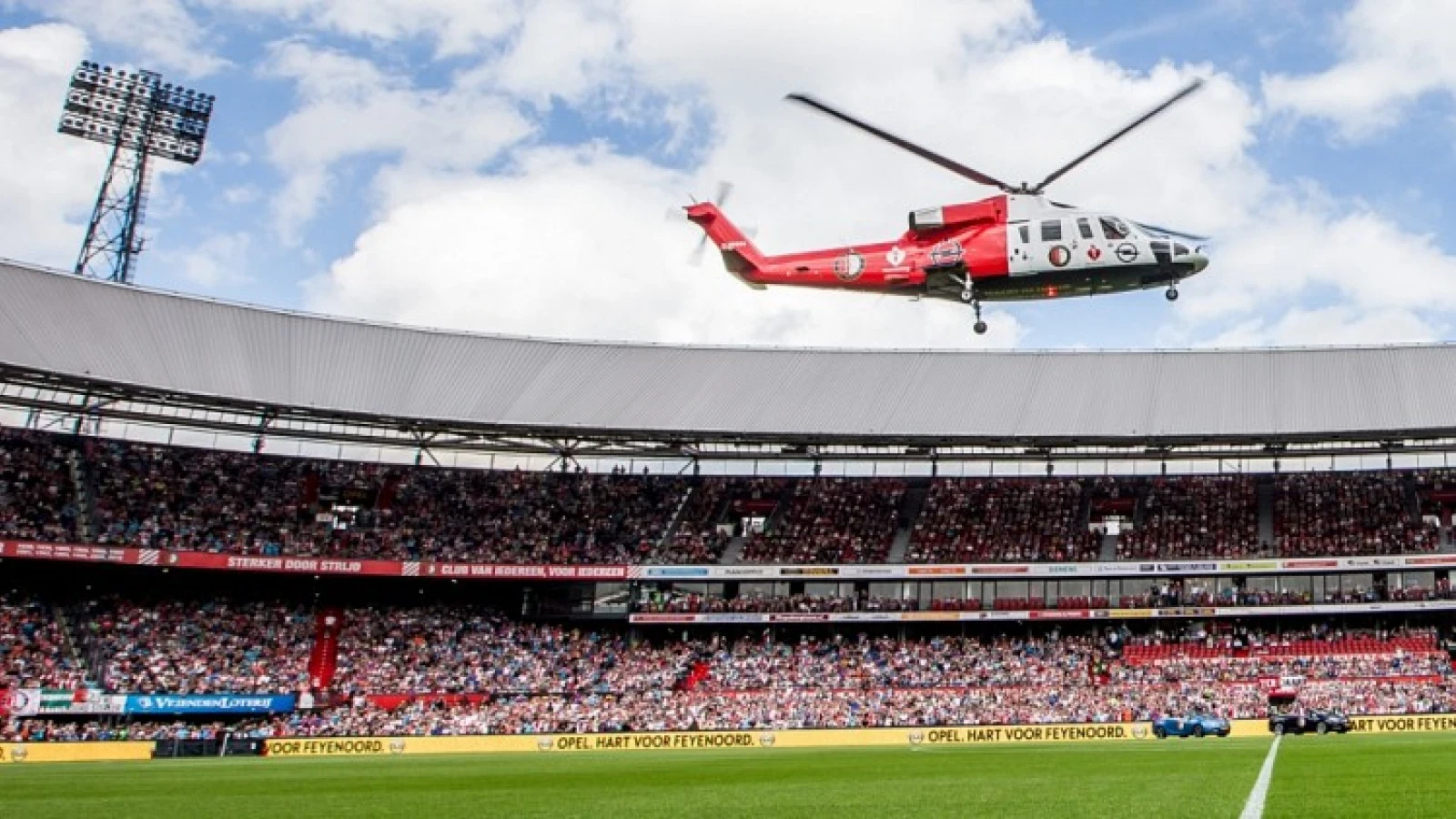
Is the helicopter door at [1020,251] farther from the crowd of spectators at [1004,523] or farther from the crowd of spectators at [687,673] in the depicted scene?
the crowd of spectators at [1004,523]

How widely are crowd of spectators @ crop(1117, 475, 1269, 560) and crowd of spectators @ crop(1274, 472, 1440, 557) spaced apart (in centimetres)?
141

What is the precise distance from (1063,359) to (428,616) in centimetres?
3344

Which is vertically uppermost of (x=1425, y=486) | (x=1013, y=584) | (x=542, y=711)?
(x=1425, y=486)

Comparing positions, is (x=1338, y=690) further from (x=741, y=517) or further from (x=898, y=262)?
(x=898, y=262)

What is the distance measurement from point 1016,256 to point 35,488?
47744 millimetres

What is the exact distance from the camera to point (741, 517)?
7119 centimetres

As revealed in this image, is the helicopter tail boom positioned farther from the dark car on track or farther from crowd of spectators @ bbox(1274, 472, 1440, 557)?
crowd of spectators @ bbox(1274, 472, 1440, 557)

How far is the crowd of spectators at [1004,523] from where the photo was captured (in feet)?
215

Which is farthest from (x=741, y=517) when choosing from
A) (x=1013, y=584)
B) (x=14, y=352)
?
(x=14, y=352)

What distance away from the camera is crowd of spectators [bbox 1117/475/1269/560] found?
2527 inches

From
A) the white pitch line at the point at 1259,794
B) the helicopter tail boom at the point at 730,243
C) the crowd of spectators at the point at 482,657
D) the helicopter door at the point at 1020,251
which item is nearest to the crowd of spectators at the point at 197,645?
the crowd of spectators at the point at 482,657

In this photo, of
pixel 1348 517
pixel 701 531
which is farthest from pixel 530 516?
pixel 1348 517

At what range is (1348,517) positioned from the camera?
64500 millimetres

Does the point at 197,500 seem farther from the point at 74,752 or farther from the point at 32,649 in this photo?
the point at 74,752
